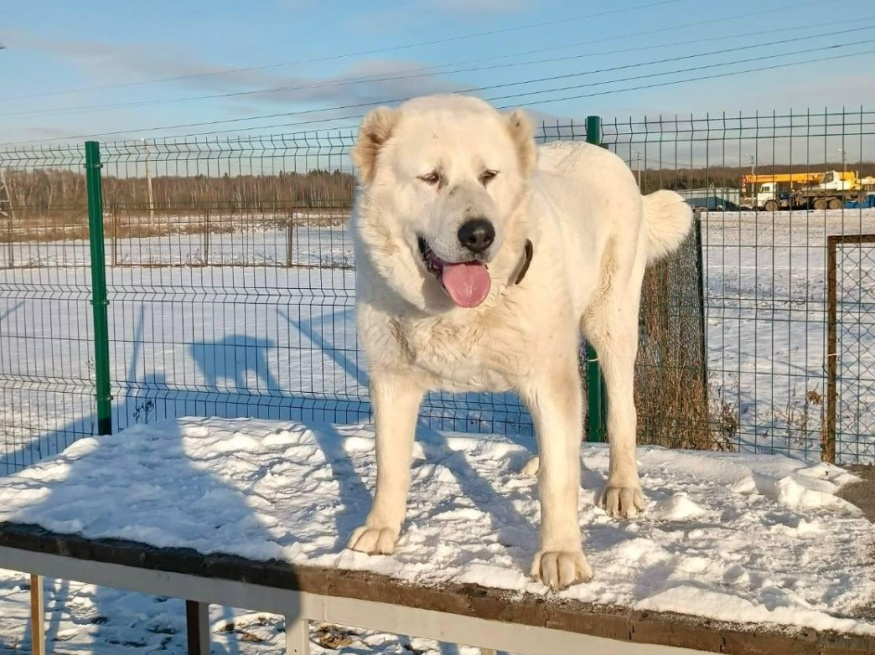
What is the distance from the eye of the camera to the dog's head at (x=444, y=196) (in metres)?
2.55

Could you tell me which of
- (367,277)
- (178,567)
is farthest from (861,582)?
(178,567)

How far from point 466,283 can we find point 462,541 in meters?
1.07

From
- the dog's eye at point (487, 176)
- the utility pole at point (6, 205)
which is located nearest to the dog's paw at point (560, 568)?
the dog's eye at point (487, 176)

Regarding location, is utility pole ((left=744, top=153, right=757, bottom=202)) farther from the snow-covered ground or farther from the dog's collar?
the dog's collar

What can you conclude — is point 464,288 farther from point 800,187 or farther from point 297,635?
point 800,187

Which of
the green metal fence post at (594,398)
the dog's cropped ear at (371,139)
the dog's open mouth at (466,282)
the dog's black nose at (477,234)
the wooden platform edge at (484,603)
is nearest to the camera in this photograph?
the wooden platform edge at (484,603)

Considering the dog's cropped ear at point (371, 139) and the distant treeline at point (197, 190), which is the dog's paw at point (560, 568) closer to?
the dog's cropped ear at point (371, 139)

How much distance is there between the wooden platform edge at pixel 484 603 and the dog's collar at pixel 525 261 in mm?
1051

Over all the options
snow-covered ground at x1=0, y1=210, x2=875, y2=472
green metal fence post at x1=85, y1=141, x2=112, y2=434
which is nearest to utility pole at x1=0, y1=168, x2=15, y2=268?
snow-covered ground at x1=0, y1=210, x2=875, y2=472

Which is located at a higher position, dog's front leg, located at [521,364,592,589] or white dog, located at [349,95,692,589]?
white dog, located at [349,95,692,589]

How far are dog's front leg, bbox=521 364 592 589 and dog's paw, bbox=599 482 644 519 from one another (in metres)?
0.73

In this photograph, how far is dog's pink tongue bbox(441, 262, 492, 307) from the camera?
262 cm

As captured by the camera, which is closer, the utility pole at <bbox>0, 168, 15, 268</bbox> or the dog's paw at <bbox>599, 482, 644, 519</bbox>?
the dog's paw at <bbox>599, 482, 644, 519</bbox>

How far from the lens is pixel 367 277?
3.02 meters
